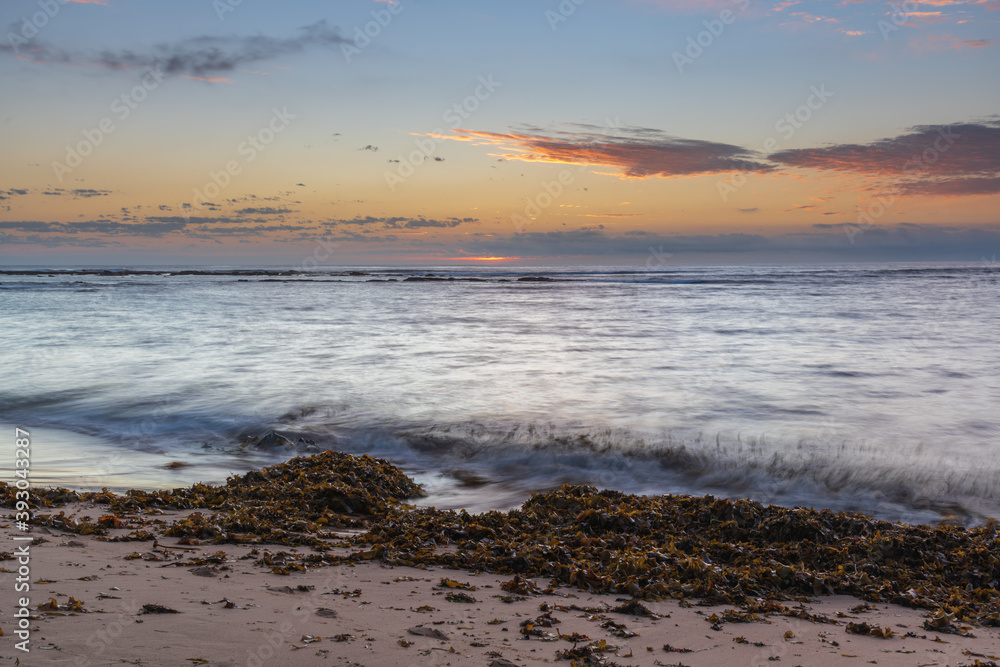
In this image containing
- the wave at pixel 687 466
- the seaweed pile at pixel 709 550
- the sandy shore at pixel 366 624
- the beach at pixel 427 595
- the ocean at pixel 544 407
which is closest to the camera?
the sandy shore at pixel 366 624

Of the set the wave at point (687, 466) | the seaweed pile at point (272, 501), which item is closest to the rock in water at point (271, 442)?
the wave at point (687, 466)

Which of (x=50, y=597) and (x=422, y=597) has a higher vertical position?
(x=50, y=597)

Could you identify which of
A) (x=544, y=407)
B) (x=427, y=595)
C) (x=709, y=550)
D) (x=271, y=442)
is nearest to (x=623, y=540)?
(x=709, y=550)

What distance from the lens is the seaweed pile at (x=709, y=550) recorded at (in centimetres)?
382

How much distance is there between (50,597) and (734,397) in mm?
9674

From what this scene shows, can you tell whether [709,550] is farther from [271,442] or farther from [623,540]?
[271,442]

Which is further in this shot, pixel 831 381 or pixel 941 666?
pixel 831 381

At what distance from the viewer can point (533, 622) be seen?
3.21m

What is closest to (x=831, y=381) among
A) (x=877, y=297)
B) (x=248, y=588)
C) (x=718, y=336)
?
(x=718, y=336)

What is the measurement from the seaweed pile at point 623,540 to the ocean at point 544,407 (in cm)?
108

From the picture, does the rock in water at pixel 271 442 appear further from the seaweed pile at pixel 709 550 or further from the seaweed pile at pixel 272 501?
the seaweed pile at pixel 709 550

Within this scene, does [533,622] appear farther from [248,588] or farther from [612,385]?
[612,385]

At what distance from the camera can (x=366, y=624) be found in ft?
10.1

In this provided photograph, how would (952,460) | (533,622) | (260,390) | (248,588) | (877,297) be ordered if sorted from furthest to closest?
(877,297), (260,390), (952,460), (248,588), (533,622)
